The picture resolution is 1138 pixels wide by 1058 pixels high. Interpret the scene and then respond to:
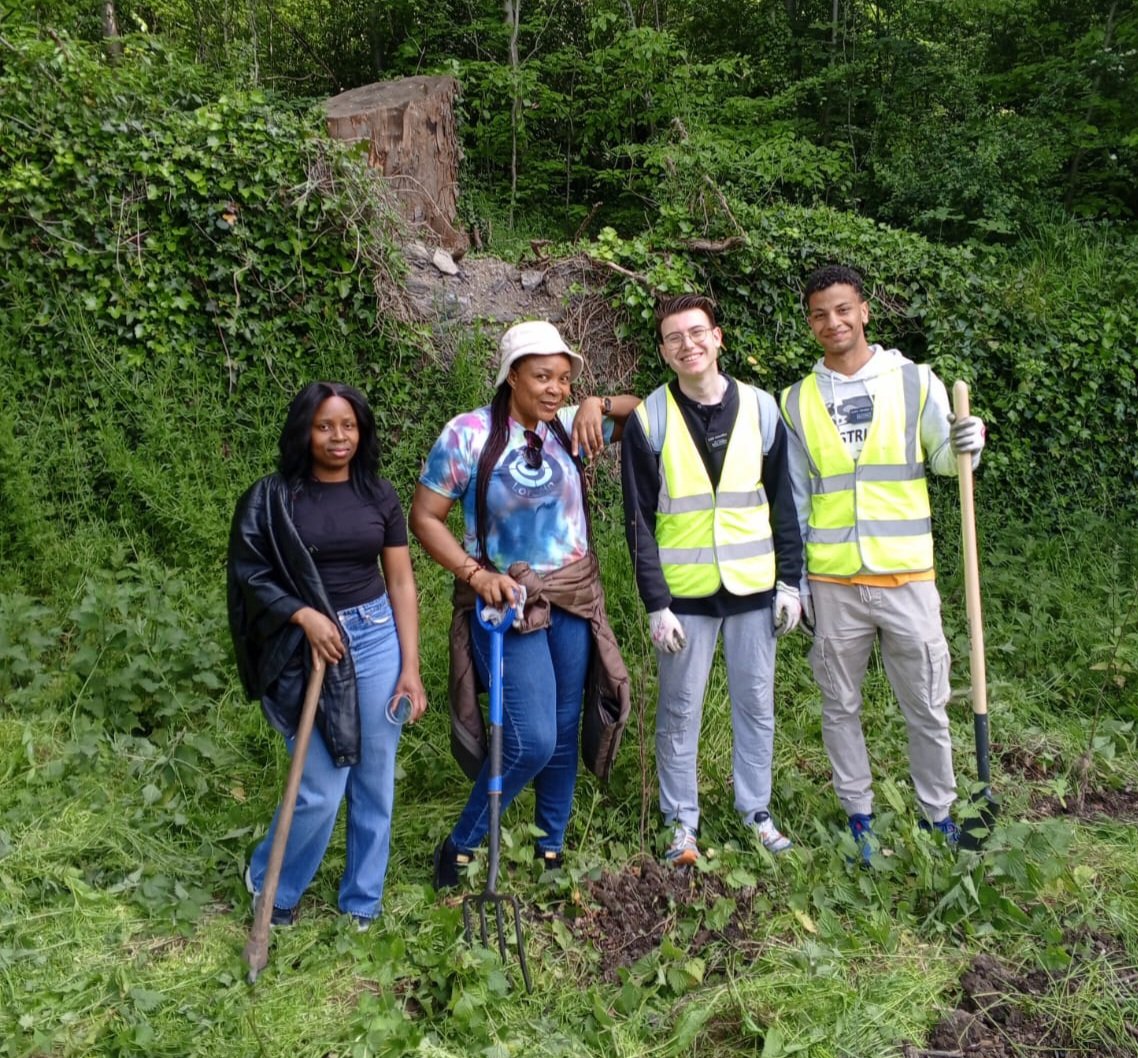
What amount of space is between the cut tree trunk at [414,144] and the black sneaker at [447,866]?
14.5ft

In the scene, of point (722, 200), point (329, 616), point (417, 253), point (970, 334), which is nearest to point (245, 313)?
point (417, 253)

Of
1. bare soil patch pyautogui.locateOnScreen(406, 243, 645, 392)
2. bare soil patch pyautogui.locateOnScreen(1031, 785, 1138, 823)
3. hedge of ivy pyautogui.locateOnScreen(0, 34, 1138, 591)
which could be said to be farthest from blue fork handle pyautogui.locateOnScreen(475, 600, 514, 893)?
bare soil patch pyautogui.locateOnScreen(406, 243, 645, 392)

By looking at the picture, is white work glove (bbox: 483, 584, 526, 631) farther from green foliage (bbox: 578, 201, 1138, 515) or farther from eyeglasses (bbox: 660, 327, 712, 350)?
green foliage (bbox: 578, 201, 1138, 515)

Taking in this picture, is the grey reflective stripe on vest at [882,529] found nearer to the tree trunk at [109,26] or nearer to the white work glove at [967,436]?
the white work glove at [967,436]

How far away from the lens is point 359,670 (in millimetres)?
2824

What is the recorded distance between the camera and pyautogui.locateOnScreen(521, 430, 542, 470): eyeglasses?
9.62 feet

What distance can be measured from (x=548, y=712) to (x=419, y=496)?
834 mm

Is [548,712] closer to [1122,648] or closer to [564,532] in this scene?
[564,532]

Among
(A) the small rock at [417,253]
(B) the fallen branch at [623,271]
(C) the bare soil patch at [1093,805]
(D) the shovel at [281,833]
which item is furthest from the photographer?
(A) the small rock at [417,253]

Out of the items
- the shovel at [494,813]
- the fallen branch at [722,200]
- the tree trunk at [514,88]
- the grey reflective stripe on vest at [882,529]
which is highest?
the tree trunk at [514,88]

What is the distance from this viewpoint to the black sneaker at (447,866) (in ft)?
10.4

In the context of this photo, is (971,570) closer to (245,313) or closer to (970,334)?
(970,334)

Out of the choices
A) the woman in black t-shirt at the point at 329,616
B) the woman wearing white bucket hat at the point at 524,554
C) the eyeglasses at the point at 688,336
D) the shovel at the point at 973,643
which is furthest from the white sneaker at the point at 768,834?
the eyeglasses at the point at 688,336

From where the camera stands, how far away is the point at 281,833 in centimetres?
271
